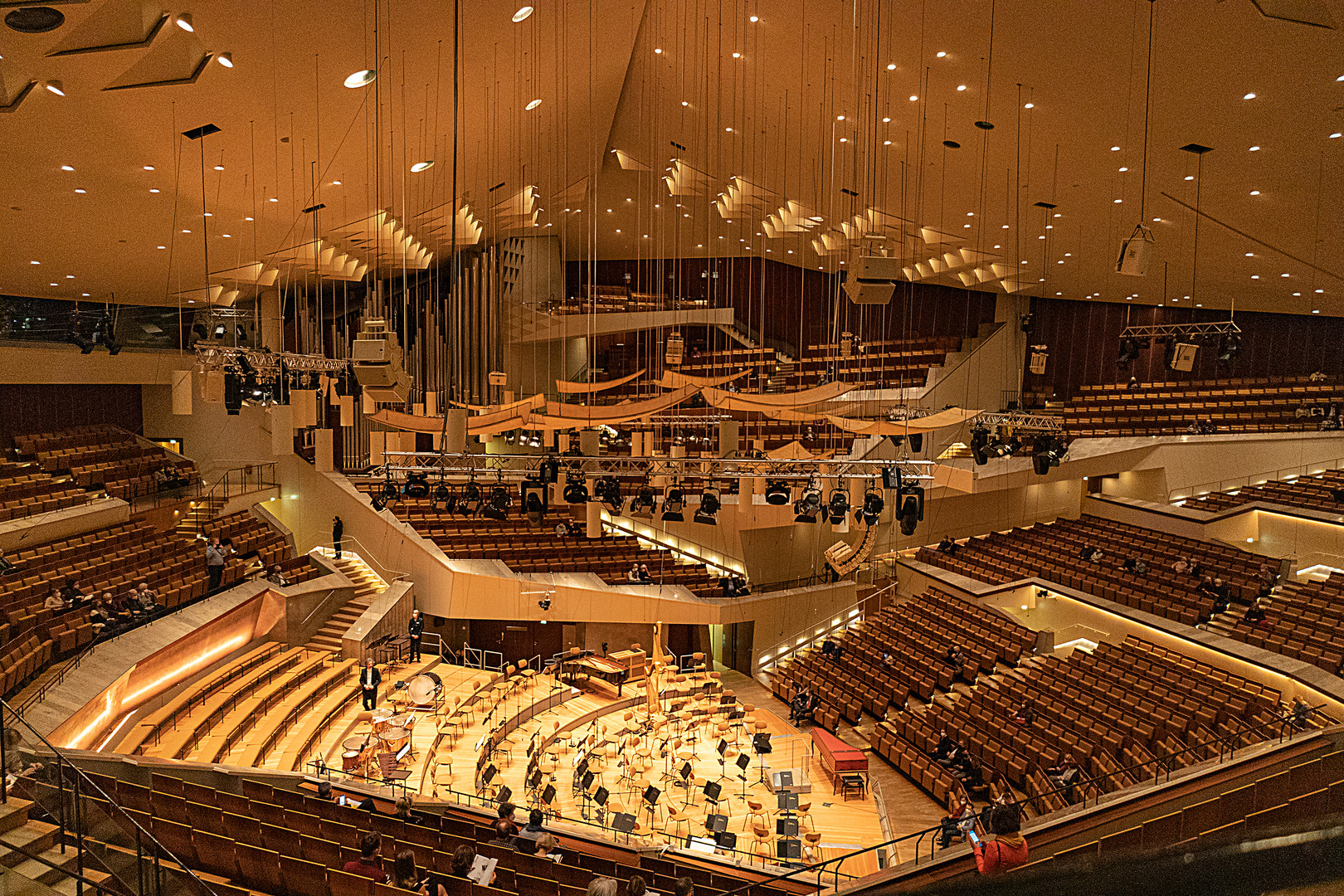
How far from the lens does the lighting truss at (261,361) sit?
8.48 m

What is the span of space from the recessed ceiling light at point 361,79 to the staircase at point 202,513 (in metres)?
9.61

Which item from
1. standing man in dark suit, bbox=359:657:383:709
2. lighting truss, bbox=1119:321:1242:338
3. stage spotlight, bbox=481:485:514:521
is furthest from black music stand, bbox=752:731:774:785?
lighting truss, bbox=1119:321:1242:338

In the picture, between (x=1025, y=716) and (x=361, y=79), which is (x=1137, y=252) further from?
(x=361, y=79)

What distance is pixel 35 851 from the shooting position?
14.5ft

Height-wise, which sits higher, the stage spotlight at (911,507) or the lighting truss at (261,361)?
the lighting truss at (261,361)

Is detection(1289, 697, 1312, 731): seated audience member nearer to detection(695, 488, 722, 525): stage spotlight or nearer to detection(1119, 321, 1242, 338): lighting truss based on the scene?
detection(1119, 321, 1242, 338): lighting truss

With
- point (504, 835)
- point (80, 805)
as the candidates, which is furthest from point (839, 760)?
point (80, 805)

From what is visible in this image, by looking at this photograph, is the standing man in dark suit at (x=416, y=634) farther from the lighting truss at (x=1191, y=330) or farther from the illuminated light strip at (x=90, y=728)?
the lighting truss at (x=1191, y=330)

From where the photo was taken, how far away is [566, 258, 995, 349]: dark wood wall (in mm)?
21172

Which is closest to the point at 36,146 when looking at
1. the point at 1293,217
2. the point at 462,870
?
the point at 462,870

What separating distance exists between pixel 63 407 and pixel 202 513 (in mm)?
3436

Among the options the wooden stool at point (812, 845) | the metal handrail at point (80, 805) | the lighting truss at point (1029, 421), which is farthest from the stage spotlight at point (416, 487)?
the lighting truss at point (1029, 421)

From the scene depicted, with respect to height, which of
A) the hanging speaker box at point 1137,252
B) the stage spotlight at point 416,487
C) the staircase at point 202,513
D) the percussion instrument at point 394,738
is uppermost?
the hanging speaker box at point 1137,252

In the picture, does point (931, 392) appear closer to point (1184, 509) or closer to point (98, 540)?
point (1184, 509)
